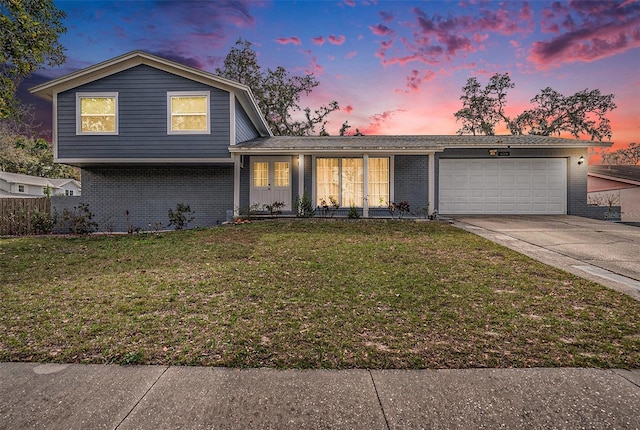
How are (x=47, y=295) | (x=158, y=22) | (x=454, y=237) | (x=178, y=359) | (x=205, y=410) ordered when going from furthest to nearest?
1. (x=158, y=22)
2. (x=454, y=237)
3. (x=47, y=295)
4. (x=178, y=359)
5. (x=205, y=410)

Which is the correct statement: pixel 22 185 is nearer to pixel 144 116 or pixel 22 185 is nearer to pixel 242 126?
pixel 144 116

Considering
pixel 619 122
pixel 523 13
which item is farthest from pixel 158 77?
pixel 619 122

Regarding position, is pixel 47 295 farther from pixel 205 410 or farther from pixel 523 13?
pixel 523 13

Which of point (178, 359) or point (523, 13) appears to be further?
point (523, 13)

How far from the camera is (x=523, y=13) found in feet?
Answer: 44.8

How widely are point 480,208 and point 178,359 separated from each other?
13.2 metres

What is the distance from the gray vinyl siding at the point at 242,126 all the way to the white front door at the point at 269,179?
3.63 feet

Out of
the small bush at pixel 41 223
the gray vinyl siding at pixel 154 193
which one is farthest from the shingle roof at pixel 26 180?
the small bush at pixel 41 223

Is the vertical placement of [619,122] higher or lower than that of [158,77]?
higher

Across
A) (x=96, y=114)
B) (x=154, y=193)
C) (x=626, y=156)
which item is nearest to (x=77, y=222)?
(x=154, y=193)

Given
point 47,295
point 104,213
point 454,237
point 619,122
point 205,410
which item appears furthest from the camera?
point 619,122

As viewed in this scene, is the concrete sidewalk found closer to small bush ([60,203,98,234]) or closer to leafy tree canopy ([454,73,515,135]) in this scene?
small bush ([60,203,98,234])

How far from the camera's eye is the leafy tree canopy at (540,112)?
22578mm

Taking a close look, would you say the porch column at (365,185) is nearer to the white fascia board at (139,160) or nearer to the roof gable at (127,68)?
the white fascia board at (139,160)
